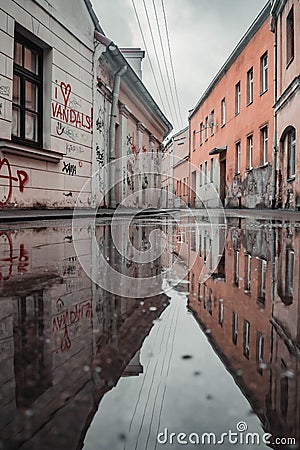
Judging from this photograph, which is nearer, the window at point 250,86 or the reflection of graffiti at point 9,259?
the reflection of graffiti at point 9,259

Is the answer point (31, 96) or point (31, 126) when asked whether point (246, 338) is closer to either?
point (31, 126)

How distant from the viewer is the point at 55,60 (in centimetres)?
739

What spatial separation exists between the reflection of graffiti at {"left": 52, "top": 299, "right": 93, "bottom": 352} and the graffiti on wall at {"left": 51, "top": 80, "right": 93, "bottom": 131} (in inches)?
273

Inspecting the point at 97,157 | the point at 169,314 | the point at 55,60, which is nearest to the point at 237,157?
the point at 97,157

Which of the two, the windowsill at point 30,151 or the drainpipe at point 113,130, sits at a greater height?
the drainpipe at point 113,130

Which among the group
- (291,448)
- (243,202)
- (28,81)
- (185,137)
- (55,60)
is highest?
(185,137)

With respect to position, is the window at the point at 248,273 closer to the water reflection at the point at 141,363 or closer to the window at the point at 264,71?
the water reflection at the point at 141,363

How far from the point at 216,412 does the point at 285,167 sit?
1068 centimetres

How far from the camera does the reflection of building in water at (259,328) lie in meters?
0.46

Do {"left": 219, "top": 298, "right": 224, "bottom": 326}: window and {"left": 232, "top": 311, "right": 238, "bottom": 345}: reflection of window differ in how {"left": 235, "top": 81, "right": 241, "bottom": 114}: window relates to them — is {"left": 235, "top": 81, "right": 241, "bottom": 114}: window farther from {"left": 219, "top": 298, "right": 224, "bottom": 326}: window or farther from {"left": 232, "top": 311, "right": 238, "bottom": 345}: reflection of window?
{"left": 232, "top": 311, "right": 238, "bottom": 345}: reflection of window

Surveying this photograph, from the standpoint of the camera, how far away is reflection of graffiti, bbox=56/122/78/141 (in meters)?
7.52

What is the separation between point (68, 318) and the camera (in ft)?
2.62

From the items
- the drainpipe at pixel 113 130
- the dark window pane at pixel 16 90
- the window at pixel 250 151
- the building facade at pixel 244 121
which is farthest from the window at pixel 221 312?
the window at pixel 250 151

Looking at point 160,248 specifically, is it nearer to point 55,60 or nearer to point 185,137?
point 55,60
